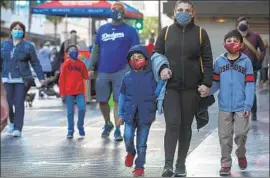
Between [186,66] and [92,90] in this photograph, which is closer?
[186,66]

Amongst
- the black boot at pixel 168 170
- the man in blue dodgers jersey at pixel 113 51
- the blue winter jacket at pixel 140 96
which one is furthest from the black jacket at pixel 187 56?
the man in blue dodgers jersey at pixel 113 51

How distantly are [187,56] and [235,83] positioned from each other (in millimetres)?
847

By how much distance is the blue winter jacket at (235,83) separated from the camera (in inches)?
277

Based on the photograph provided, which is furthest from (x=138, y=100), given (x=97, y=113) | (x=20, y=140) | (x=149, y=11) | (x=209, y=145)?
(x=149, y=11)

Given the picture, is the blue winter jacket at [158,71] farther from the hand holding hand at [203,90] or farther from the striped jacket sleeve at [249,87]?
the striped jacket sleeve at [249,87]

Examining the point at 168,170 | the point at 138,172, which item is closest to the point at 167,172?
the point at 168,170

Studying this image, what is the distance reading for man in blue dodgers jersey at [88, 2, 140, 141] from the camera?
9109 mm

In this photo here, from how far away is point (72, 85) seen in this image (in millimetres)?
10008

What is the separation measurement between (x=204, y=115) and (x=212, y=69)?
53 cm

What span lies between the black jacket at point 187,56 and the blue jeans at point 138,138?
654 mm

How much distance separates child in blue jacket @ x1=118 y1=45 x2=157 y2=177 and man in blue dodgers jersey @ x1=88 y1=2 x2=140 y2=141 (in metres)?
2.12

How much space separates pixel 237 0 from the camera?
16047 millimetres

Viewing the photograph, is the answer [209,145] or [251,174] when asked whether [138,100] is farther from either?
[209,145]

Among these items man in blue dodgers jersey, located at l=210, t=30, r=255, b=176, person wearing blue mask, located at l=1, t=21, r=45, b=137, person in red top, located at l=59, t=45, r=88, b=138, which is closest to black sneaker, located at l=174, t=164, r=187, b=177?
man in blue dodgers jersey, located at l=210, t=30, r=255, b=176
